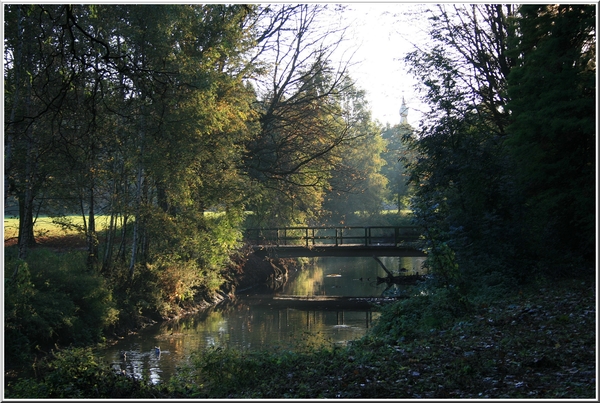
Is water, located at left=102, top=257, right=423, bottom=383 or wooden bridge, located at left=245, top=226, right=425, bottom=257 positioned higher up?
wooden bridge, located at left=245, top=226, right=425, bottom=257

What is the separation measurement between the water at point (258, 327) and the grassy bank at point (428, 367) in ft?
6.06

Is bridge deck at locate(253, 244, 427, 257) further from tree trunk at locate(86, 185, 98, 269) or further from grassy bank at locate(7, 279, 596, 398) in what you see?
grassy bank at locate(7, 279, 596, 398)

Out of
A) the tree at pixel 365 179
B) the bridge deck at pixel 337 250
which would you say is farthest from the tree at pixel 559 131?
the tree at pixel 365 179


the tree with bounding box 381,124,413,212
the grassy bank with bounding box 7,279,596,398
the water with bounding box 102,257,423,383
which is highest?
the tree with bounding box 381,124,413,212

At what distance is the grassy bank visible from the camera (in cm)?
632

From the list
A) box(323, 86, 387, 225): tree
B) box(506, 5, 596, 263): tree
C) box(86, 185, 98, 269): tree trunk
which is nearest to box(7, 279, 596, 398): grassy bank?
box(506, 5, 596, 263): tree

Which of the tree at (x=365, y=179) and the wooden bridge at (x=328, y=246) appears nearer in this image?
the wooden bridge at (x=328, y=246)

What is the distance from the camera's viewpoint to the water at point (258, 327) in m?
13.8

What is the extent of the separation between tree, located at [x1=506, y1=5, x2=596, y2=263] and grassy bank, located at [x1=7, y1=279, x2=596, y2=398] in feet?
8.48

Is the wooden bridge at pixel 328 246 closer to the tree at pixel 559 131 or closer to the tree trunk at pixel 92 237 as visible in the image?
the tree trunk at pixel 92 237

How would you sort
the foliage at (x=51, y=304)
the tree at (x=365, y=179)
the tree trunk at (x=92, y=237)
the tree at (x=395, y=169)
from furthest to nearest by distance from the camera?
the tree at (x=395, y=169) → the tree at (x=365, y=179) → the tree trunk at (x=92, y=237) → the foliage at (x=51, y=304)

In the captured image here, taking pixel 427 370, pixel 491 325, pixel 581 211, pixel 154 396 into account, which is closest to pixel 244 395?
pixel 154 396

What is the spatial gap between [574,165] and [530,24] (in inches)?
144

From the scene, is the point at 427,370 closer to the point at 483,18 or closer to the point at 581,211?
the point at 581,211
